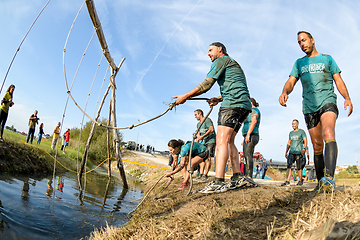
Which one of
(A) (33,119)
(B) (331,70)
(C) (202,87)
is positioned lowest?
(A) (33,119)

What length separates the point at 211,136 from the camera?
21.5 feet

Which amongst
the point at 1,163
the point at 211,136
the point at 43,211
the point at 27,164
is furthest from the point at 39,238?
the point at 27,164

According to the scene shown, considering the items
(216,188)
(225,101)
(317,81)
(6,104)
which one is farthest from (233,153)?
(6,104)

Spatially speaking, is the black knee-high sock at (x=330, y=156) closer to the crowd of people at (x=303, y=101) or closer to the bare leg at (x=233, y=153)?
the crowd of people at (x=303, y=101)

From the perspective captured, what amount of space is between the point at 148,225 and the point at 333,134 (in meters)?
2.34

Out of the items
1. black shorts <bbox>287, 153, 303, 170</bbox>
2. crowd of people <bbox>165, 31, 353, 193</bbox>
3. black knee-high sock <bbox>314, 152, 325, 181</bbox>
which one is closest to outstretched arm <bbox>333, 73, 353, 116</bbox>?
crowd of people <bbox>165, 31, 353, 193</bbox>

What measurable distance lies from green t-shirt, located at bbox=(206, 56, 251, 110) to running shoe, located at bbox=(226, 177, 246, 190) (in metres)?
1.09

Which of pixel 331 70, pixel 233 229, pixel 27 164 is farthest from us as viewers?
pixel 27 164

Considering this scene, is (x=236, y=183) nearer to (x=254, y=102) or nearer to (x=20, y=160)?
(x=254, y=102)

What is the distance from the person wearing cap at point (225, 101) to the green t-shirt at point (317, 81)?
2.54 ft

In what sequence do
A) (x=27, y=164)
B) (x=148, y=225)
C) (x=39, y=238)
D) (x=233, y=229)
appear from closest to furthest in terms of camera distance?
(x=233, y=229) → (x=148, y=225) → (x=39, y=238) → (x=27, y=164)

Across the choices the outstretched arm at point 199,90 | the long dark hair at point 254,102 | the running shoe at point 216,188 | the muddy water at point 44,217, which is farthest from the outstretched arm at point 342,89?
the muddy water at point 44,217

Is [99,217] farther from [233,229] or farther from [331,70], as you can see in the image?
[331,70]

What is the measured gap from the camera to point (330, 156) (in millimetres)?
2656
